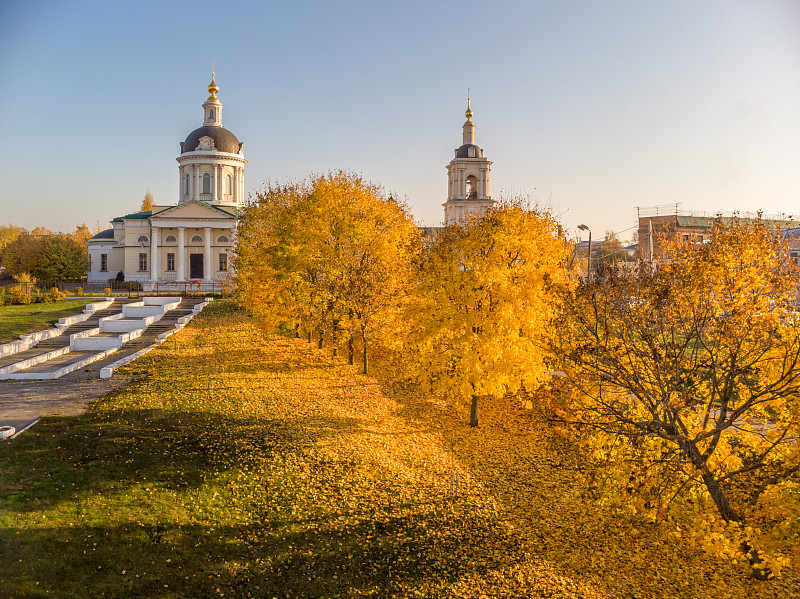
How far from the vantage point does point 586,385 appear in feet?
38.2

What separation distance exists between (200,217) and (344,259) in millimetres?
37535

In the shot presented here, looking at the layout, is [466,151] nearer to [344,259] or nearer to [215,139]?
[215,139]

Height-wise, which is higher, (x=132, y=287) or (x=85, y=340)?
(x=132, y=287)

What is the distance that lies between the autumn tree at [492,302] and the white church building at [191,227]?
38.5 meters

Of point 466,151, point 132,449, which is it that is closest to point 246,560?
point 132,449

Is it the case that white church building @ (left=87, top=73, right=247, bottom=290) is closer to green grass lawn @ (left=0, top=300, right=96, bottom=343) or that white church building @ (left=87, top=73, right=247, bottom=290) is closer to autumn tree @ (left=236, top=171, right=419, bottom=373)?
green grass lawn @ (left=0, top=300, right=96, bottom=343)

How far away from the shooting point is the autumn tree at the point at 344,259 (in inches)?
878

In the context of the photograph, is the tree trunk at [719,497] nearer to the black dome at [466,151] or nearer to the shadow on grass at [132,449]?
the shadow on grass at [132,449]

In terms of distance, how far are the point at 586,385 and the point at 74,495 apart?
35.2ft

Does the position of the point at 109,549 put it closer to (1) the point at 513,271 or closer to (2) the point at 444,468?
(2) the point at 444,468

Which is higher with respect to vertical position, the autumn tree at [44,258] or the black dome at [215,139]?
the black dome at [215,139]

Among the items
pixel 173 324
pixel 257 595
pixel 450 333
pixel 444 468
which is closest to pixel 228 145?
pixel 173 324

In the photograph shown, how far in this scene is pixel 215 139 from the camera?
6016cm

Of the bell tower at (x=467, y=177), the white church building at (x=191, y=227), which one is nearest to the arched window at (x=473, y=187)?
the bell tower at (x=467, y=177)
